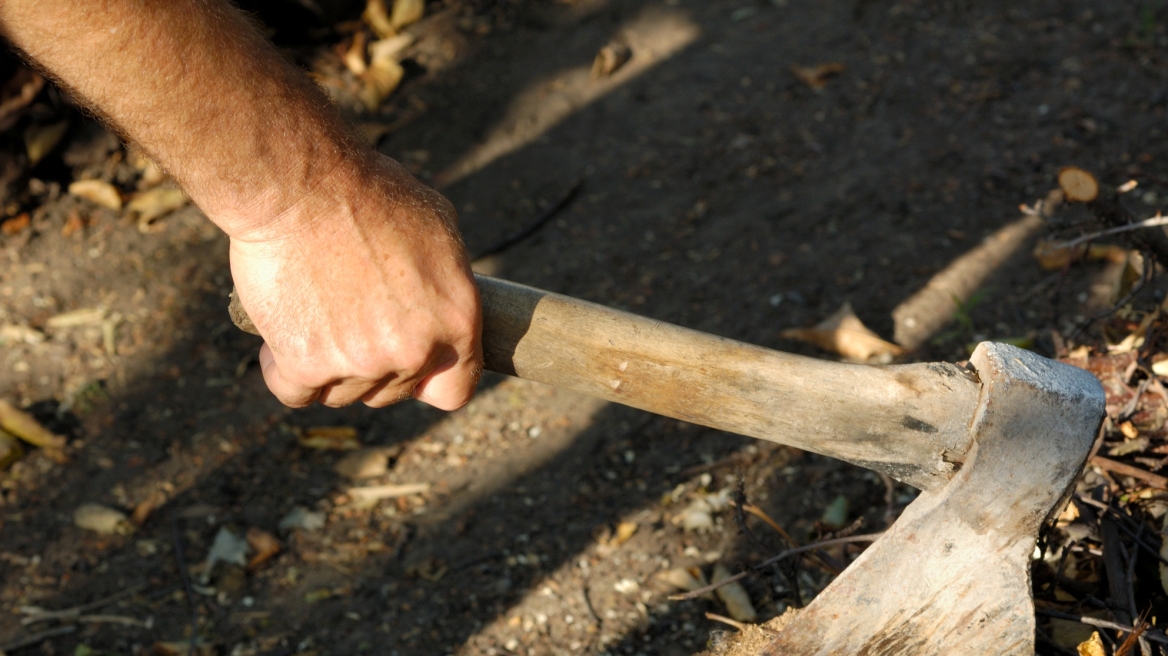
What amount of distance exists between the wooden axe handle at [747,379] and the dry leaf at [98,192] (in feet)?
10.7

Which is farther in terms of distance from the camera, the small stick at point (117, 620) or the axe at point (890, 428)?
the small stick at point (117, 620)

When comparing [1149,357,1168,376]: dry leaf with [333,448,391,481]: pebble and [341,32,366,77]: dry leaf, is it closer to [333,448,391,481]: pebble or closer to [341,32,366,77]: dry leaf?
[333,448,391,481]: pebble

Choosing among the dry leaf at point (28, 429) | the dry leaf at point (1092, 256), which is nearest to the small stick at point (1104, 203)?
the dry leaf at point (1092, 256)

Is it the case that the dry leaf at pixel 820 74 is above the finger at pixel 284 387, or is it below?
below

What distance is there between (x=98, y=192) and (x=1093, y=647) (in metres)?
4.52

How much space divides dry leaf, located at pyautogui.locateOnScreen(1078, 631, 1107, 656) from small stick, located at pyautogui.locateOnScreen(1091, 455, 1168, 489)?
463mm

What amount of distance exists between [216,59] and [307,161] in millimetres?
202

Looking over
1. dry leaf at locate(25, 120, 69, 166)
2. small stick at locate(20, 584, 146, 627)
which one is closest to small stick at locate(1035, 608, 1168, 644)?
small stick at locate(20, 584, 146, 627)

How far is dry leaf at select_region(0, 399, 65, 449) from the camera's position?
3.34 metres

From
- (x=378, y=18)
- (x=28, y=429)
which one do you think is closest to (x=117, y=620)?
(x=28, y=429)

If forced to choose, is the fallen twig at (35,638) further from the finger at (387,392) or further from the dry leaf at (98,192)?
the dry leaf at (98,192)

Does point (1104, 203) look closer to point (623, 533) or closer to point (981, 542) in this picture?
point (981, 542)

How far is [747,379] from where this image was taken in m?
1.65

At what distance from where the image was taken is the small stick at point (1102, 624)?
1.61 m
